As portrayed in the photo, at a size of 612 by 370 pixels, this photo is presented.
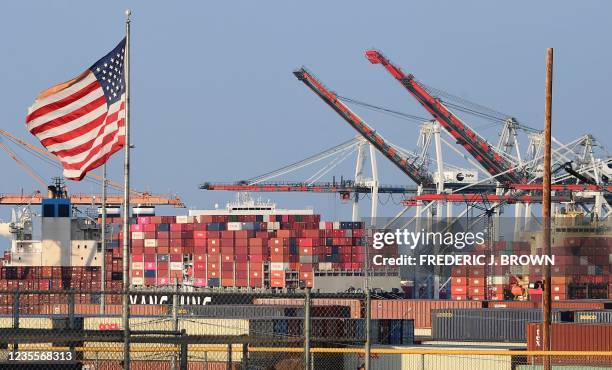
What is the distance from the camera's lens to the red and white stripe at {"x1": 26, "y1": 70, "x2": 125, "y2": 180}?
80.3 feet

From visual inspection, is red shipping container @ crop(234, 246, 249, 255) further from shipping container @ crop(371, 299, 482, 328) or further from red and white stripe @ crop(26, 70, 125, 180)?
red and white stripe @ crop(26, 70, 125, 180)

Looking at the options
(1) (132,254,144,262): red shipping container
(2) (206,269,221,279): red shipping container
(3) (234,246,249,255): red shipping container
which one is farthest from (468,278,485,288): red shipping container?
(1) (132,254,144,262): red shipping container

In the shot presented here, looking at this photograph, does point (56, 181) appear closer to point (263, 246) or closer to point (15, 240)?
point (15, 240)

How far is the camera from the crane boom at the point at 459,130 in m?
125

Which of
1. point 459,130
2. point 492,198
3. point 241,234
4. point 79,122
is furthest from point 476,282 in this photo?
point 79,122

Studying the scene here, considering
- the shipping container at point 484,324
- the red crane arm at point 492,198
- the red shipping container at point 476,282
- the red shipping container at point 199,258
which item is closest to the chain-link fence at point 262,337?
the shipping container at point 484,324

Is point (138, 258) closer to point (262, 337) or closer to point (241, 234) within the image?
point (241, 234)

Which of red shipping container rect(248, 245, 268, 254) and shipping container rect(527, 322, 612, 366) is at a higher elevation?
red shipping container rect(248, 245, 268, 254)

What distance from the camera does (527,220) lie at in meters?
128

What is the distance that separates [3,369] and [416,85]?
10985cm

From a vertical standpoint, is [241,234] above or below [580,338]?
above

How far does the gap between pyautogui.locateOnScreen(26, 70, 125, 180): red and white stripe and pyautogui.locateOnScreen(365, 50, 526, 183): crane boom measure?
101 m

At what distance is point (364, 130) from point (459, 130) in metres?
14.9

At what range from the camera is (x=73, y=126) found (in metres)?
24.5
